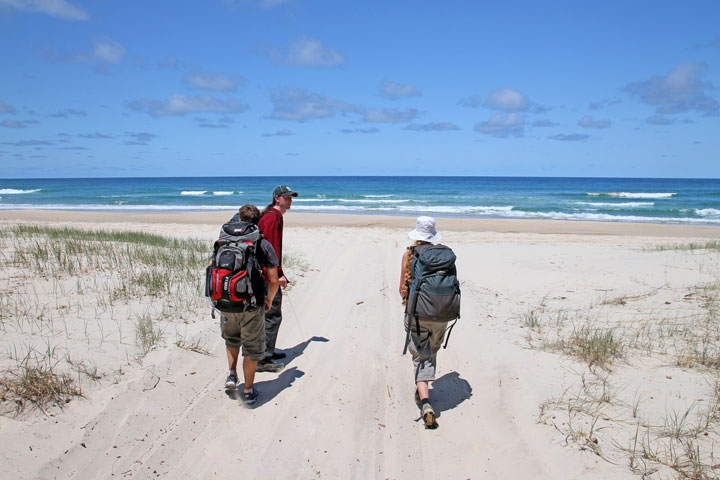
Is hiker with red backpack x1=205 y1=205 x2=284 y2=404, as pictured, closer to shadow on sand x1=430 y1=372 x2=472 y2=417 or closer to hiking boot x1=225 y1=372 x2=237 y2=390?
hiking boot x1=225 y1=372 x2=237 y2=390

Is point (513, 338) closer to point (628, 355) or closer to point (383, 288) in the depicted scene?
point (628, 355)

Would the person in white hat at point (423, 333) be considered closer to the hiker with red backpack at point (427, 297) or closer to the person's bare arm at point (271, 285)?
the hiker with red backpack at point (427, 297)

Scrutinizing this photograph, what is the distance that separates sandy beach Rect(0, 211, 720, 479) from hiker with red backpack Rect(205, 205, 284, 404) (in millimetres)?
542

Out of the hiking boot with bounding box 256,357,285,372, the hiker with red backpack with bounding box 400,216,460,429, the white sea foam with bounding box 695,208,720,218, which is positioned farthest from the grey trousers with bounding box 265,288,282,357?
the white sea foam with bounding box 695,208,720,218

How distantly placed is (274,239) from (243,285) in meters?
1.13

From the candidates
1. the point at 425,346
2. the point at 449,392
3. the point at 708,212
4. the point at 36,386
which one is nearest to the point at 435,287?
the point at 425,346

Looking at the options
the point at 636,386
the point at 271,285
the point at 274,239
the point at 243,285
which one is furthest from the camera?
the point at 274,239

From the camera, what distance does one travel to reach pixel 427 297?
11.9 ft

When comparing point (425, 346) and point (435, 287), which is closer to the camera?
point (435, 287)

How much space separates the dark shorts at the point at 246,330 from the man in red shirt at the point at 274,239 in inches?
30.3

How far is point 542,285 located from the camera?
874cm

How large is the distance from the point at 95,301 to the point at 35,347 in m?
1.56

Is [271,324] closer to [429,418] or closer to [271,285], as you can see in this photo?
[271,285]

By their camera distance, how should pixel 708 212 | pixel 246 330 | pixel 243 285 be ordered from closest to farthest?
pixel 243 285
pixel 246 330
pixel 708 212
